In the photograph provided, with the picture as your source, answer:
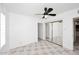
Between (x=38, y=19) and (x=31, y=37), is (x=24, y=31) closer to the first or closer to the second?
(x=31, y=37)

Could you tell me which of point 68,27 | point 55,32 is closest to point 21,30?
point 55,32

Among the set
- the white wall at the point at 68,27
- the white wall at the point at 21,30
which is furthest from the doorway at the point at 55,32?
the white wall at the point at 21,30

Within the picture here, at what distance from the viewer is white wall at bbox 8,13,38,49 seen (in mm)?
4392

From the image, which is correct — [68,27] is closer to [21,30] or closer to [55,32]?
[55,32]

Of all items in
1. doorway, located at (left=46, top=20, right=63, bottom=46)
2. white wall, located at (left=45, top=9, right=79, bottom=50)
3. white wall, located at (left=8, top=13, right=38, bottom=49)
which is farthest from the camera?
doorway, located at (left=46, top=20, right=63, bottom=46)

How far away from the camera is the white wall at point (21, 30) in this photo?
173 inches

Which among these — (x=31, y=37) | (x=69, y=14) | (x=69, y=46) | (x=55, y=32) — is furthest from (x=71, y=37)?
(x=31, y=37)

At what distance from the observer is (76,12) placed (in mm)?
3816

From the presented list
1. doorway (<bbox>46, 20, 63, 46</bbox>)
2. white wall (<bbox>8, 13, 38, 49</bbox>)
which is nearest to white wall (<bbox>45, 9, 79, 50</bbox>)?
doorway (<bbox>46, 20, 63, 46</bbox>)

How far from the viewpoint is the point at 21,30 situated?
5.14 metres

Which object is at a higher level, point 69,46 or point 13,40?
point 13,40

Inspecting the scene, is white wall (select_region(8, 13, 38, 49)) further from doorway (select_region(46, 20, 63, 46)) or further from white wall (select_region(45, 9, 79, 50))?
white wall (select_region(45, 9, 79, 50))
